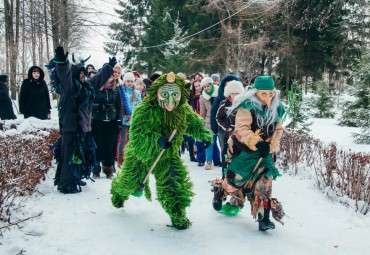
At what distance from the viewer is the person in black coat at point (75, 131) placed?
5.05 metres

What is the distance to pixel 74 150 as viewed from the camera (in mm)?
5164

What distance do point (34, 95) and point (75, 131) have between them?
13.4 ft

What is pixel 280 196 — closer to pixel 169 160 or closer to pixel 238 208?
pixel 238 208

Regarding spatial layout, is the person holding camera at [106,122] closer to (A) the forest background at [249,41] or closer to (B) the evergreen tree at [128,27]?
(A) the forest background at [249,41]

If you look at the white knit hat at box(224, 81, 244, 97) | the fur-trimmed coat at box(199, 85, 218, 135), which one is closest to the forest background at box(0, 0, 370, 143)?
the fur-trimmed coat at box(199, 85, 218, 135)

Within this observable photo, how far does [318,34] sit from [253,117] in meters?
26.2

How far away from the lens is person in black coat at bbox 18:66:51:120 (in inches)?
327

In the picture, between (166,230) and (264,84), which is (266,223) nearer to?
(166,230)

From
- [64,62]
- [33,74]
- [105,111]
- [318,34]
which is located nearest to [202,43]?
[318,34]

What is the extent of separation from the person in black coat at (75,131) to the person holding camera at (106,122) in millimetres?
914

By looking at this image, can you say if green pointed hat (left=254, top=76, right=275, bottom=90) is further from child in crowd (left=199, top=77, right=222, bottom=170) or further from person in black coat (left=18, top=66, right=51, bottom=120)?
person in black coat (left=18, top=66, right=51, bottom=120)

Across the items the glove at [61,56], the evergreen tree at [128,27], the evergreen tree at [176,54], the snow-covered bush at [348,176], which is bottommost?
the snow-covered bush at [348,176]

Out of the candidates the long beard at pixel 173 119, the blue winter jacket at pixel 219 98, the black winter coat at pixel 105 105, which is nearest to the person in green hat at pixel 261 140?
the long beard at pixel 173 119

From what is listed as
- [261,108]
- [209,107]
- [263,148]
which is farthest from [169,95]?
[209,107]
